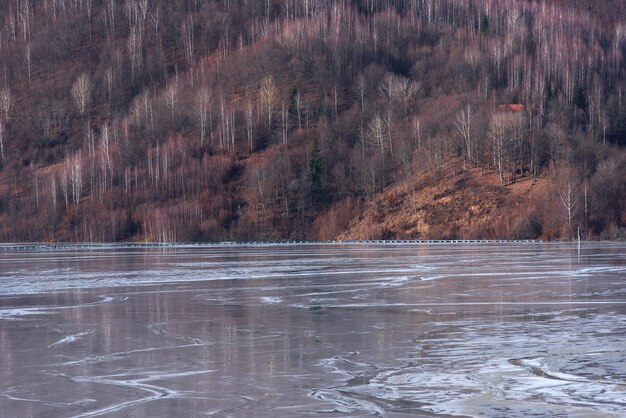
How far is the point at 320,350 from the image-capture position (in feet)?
44.3

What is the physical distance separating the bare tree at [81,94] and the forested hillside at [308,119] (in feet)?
1.21

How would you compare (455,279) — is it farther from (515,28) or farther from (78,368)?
(515,28)

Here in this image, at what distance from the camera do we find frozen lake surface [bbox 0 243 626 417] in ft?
32.4

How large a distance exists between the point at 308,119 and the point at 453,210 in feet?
113

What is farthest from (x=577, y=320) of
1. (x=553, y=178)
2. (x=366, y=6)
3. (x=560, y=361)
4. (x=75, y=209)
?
(x=366, y=6)

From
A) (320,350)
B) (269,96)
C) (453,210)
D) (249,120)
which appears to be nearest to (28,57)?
(269,96)

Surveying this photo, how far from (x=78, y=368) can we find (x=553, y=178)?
76.2 metres

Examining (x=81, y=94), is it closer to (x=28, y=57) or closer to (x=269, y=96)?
(x=28, y=57)

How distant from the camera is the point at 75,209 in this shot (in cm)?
10356

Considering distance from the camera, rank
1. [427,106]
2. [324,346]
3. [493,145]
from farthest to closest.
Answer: [427,106] < [493,145] < [324,346]

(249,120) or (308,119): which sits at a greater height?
(308,119)

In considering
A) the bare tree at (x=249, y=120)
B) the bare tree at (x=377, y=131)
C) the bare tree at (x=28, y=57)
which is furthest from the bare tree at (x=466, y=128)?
the bare tree at (x=28, y=57)

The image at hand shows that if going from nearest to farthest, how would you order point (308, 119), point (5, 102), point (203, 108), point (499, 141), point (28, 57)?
point (499, 141)
point (308, 119)
point (203, 108)
point (5, 102)
point (28, 57)

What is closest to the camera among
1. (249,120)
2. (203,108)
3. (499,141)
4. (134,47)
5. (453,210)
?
(453,210)
